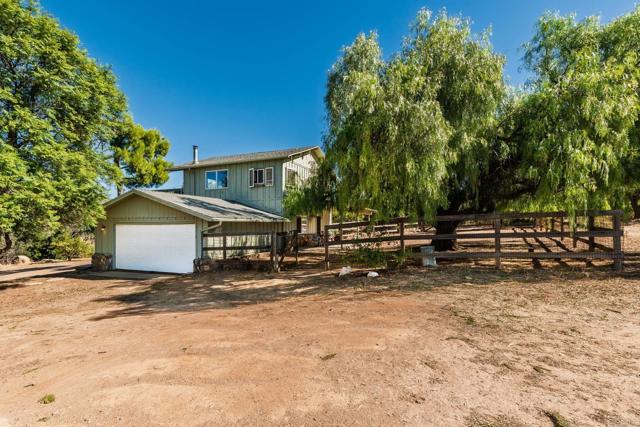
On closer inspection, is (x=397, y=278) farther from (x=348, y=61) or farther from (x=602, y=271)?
(x=348, y=61)

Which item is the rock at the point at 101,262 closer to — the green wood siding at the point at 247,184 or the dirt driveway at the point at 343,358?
the dirt driveway at the point at 343,358

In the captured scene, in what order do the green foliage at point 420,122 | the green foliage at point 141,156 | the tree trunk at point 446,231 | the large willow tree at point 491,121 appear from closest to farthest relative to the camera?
the large willow tree at point 491,121, the green foliage at point 420,122, the tree trunk at point 446,231, the green foliage at point 141,156

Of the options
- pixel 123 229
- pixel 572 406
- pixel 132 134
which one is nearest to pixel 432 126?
pixel 572 406

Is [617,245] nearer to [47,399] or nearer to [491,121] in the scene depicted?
[491,121]

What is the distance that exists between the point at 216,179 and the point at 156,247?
7154mm

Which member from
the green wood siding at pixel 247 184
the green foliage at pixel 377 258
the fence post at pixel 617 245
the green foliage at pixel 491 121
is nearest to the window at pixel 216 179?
the green wood siding at pixel 247 184

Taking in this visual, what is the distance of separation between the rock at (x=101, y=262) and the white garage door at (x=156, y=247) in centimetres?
33

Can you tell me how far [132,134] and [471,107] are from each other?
27175 mm

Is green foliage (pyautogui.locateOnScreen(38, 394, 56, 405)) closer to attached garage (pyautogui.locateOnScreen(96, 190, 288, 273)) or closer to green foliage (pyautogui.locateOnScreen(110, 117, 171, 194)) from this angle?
attached garage (pyautogui.locateOnScreen(96, 190, 288, 273))

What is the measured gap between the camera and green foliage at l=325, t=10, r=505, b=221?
8.31 metres

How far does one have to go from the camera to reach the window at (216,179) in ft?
64.0

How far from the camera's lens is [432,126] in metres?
8.20

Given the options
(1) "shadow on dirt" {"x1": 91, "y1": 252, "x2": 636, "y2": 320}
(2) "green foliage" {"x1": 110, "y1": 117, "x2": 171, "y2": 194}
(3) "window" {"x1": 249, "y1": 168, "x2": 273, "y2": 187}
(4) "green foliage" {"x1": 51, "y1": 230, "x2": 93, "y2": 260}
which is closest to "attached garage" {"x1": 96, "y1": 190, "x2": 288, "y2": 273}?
(1) "shadow on dirt" {"x1": 91, "y1": 252, "x2": 636, "y2": 320}

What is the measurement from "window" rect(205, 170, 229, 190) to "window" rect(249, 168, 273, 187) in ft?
6.49
